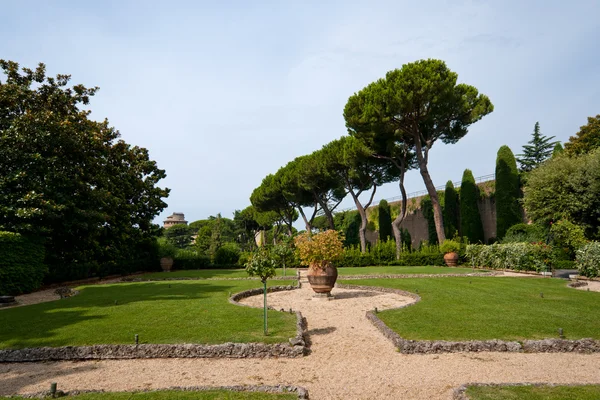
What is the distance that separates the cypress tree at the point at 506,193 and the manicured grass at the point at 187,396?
28515 mm

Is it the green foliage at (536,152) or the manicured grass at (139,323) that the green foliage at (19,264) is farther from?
the green foliage at (536,152)

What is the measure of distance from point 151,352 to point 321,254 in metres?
6.68

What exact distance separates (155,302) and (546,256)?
1778 centimetres

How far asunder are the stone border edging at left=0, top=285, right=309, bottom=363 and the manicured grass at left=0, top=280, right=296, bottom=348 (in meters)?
0.27

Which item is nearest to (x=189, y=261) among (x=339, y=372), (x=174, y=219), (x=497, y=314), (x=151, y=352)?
(x=151, y=352)

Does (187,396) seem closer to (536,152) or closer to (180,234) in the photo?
(536,152)

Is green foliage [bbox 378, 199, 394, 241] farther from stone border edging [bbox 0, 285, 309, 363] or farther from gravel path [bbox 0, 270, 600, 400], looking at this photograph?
stone border edging [bbox 0, 285, 309, 363]

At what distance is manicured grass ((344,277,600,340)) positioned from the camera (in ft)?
22.8

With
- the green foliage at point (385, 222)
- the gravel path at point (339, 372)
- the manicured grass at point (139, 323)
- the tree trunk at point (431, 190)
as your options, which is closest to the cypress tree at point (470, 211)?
the tree trunk at point (431, 190)

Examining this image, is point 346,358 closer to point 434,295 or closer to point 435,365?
point 435,365

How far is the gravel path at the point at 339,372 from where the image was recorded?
16.4 ft

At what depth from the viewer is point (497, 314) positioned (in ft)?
28.0

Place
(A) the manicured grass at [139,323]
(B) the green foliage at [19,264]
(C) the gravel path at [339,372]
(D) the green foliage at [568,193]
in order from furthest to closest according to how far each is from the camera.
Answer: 1. (D) the green foliage at [568,193]
2. (B) the green foliage at [19,264]
3. (A) the manicured grass at [139,323]
4. (C) the gravel path at [339,372]

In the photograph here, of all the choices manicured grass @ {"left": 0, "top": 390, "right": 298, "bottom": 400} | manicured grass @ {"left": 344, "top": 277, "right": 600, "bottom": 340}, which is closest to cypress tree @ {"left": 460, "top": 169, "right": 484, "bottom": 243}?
manicured grass @ {"left": 344, "top": 277, "right": 600, "bottom": 340}
